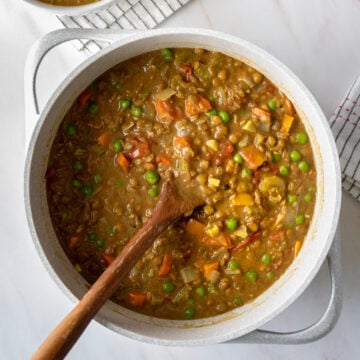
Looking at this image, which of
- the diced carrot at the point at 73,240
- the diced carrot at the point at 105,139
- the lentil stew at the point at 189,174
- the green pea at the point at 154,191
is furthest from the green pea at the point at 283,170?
the diced carrot at the point at 73,240

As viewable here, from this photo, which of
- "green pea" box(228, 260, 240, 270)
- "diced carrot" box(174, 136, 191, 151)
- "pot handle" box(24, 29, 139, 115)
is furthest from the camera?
"green pea" box(228, 260, 240, 270)

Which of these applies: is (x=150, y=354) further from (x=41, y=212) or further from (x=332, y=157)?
(x=332, y=157)

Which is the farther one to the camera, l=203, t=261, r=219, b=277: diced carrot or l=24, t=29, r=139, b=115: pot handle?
l=203, t=261, r=219, b=277: diced carrot

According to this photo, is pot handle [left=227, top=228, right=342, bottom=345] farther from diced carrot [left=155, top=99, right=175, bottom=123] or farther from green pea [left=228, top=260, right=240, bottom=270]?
diced carrot [left=155, top=99, right=175, bottom=123]

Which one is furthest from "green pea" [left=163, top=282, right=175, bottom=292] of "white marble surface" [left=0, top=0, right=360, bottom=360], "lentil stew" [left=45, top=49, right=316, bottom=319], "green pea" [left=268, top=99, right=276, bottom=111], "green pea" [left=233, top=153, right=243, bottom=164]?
"green pea" [left=268, top=99, right=276, bottom=111]

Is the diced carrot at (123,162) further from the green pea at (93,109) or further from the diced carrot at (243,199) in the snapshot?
the diced carrot at (243,199)

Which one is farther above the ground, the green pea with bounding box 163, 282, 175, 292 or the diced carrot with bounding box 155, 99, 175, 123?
the diced carrot with bounding box 155, 99, 175, 123

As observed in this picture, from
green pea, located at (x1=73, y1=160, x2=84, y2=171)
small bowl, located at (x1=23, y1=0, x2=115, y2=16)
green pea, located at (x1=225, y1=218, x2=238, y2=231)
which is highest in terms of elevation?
small bowl, located at (x1=23, y1=0, x2=115, y2=16)
